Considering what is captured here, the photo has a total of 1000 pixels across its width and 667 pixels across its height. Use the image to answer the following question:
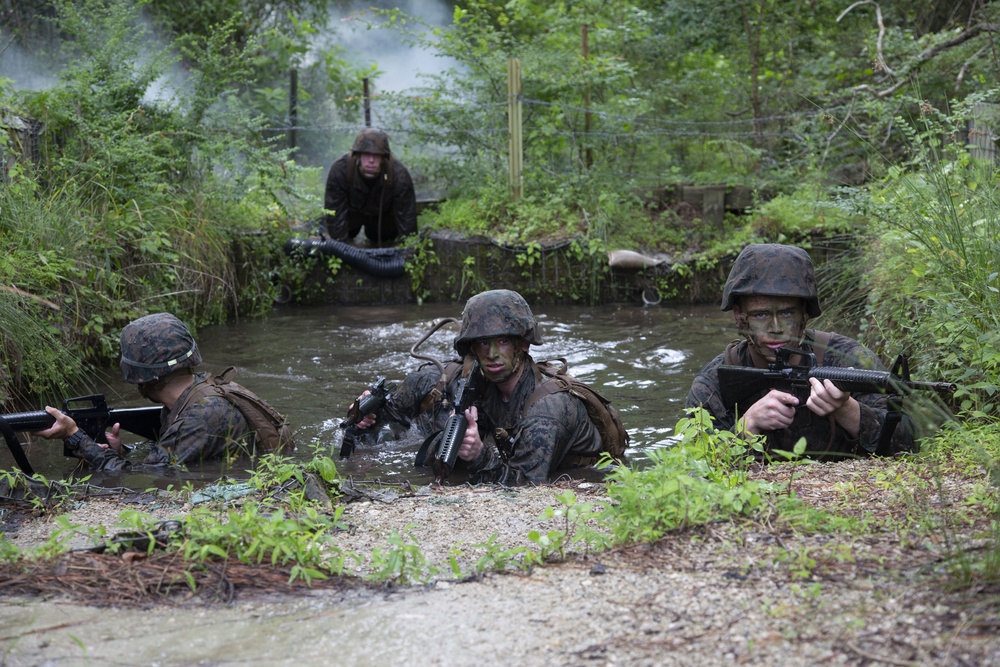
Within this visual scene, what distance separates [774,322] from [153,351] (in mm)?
3329

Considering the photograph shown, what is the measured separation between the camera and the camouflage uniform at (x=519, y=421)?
5.23m

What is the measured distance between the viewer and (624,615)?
2.83 m

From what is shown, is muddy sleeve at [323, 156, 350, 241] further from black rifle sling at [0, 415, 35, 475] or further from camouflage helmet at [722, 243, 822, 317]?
camouflage helmet at [722, 243, 822, 317]

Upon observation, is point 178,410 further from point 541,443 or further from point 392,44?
point 392,44

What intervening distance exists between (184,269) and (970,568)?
8.04m

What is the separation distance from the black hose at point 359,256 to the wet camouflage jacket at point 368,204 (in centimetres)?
62

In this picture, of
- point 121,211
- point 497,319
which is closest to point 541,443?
point 497,319

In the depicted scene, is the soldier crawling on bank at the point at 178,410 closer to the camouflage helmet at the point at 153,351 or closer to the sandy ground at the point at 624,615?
the camouflage helmet at the point at 153,351

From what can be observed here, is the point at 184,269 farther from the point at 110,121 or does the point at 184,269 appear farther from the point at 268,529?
the point at 268,529

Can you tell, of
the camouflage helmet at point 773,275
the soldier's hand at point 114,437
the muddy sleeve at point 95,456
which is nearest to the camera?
the camouflage helmet at point 773,275

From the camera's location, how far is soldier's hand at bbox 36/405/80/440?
17.8ft

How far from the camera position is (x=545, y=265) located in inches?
468

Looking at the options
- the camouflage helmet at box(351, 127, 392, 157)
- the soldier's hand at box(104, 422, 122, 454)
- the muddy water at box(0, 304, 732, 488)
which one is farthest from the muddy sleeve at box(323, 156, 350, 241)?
the soldier's hand at box(104, 422, 122, 454)

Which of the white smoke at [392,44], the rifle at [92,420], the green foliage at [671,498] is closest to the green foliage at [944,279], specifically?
the green foliage at [671,498]
